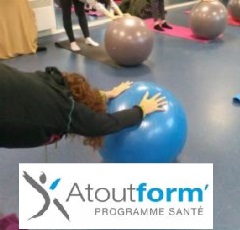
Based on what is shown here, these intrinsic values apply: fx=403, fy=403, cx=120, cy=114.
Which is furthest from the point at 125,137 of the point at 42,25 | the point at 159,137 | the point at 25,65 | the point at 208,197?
the point at 42,25

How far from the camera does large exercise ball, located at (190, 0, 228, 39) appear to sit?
15.3 feet

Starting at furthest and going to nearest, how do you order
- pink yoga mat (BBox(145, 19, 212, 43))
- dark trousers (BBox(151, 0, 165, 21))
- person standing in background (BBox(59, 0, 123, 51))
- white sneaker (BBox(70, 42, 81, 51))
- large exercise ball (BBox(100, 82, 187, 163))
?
1. dark trousers (BBox(151, 0, 165, 21))
2. pink yoga mat (BBox(145, 19, 212, 43))
3. white sneaker (BBox(70, 42, 81, 51))
4. person standing in background (BBox(59, 0, 123, 51))
5. large exercise ball (BBox(100, 82, 187, 163))

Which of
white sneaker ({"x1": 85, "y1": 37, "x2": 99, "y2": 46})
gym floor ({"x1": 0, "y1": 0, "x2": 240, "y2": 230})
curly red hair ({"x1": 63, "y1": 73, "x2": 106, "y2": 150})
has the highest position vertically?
curly red hair ({"x1": 63, "y1": 73, "x2": 106, "y2": 150})

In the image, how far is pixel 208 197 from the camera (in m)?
1.85

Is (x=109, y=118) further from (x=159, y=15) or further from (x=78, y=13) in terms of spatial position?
(x=159, y=15)

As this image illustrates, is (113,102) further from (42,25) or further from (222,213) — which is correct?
(42,25)

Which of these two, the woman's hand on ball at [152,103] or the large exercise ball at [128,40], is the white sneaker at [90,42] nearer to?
the large exercise ball at [128,40]

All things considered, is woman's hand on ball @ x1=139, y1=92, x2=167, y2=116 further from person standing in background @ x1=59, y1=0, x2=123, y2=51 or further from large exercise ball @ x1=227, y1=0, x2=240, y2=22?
large exercise ball @ x1=227, y1=0, x2=240, y2=22

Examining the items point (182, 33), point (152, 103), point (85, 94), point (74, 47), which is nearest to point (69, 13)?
point (74, 47)

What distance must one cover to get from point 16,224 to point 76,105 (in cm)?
68

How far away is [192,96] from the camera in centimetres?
340

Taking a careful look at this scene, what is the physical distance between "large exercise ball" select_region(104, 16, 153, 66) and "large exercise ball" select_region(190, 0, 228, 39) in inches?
A: 40.5

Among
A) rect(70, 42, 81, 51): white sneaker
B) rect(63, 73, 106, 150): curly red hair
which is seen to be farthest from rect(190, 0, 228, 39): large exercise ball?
rect(63, 73, 106, 150): curly red hair

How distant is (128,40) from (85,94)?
210cm
